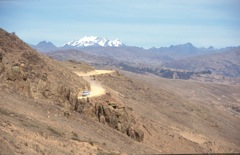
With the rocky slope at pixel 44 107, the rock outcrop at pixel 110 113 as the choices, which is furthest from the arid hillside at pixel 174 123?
the rocky slope at pixel 44 107

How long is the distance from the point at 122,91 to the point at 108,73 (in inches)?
372

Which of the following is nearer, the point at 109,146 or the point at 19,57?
the point at 109,146

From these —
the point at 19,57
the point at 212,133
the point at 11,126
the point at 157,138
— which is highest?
Result: the point at 19,57

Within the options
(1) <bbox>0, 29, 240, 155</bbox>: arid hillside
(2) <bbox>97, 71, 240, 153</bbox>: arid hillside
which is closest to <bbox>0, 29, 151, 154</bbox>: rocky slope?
(1) <bbox>0, 29, 240, 155</bbox>: arid hillside

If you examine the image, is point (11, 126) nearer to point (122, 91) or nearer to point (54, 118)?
point (54, 118)

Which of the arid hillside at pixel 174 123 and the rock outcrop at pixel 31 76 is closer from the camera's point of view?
the rock outcrop at pixel 31 76

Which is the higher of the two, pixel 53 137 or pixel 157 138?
pixel 53 137

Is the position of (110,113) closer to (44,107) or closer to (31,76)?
(44,107)

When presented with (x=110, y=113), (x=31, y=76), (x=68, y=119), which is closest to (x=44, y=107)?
(x=68, y=119)

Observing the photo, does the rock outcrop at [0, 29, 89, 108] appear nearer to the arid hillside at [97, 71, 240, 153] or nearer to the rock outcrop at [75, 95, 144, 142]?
the rock outcrop at [75, 95, 144, 142]

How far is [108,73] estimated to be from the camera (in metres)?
77.9

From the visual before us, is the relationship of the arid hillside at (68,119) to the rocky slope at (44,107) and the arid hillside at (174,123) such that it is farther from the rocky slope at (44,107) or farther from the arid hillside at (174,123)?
the arid hillside at (174,123)

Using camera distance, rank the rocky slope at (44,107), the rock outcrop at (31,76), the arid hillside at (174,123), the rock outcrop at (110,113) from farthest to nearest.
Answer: the arid hillside at (174,123) < the rock outcrop at (110,113) < the rock outcrop at (31,76) < the rocky slope at (44,107)

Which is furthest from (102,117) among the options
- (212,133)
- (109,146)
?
(212,133)
